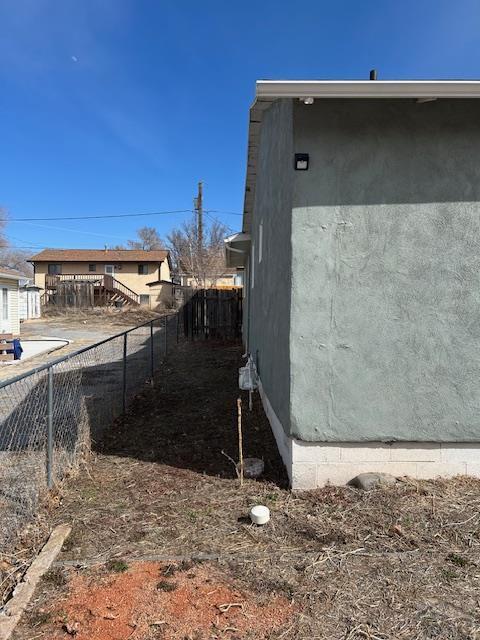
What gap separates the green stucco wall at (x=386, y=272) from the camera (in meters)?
3.70

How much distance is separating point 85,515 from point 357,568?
214 cm

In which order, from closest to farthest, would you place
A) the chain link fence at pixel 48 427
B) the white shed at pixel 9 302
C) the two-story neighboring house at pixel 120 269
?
1. the chain link fence at pixel 48 427
2. the white shed at pixel 9 302
3. the two-story neighboring house at pixel 120 269

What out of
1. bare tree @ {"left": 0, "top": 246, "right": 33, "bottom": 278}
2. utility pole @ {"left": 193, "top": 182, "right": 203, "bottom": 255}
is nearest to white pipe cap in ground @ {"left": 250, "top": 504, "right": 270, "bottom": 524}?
utility pole @ {"left": 193, "top": 182, "right": 203, "bottom": 255}

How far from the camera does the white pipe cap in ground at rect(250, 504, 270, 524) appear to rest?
335 centimetres

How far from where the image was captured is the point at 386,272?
377cm

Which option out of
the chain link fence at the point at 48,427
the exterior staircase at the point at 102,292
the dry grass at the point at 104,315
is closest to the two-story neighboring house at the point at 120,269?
the exterior staircase at the point at 102,292

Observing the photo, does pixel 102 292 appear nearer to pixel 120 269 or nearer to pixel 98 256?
pixel 120 269

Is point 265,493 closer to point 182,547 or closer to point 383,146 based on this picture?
point 182,547

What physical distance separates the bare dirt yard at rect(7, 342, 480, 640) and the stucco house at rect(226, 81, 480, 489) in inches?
14.8

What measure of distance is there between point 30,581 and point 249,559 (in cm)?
136

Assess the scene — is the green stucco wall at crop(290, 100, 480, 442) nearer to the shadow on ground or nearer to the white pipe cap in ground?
the white pipe cap in ground

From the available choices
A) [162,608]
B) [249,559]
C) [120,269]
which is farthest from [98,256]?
[162,608]

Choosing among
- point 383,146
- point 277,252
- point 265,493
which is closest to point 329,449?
point 265,493

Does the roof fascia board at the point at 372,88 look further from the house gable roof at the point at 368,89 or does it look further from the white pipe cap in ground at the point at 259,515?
the white pipe cap in ground at the point at 259,515
